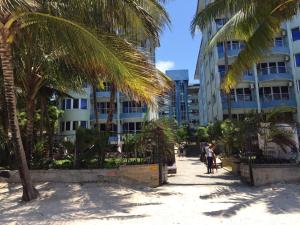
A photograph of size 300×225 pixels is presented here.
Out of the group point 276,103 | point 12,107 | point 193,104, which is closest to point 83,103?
point 276,103

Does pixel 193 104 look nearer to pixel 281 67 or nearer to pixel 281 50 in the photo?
pixel 281 67

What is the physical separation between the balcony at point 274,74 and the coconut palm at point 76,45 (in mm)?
30846

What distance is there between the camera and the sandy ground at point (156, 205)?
8.47 meters

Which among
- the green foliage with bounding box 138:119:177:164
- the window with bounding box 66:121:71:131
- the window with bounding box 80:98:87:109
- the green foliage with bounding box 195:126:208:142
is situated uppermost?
the window with bounding box 80:98:87:109

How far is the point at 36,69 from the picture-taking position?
50.7 feet

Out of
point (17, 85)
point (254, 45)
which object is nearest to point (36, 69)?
point (17, 85)

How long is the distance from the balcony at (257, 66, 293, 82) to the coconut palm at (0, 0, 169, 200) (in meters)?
30.8

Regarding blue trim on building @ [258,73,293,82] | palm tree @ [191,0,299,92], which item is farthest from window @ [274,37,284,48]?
palm tree @ [191,0,299,92]

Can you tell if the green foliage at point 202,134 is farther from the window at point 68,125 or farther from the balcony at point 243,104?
the window at point 68,125

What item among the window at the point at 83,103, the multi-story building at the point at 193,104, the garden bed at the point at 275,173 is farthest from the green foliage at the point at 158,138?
the multi-story building at the point at 193,104

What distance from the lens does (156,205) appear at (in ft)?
33.6

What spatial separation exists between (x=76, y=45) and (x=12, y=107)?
277 centimetres

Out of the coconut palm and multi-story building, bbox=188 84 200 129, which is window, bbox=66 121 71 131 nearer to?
the coconut palm

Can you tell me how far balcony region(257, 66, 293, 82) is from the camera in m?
38.0
